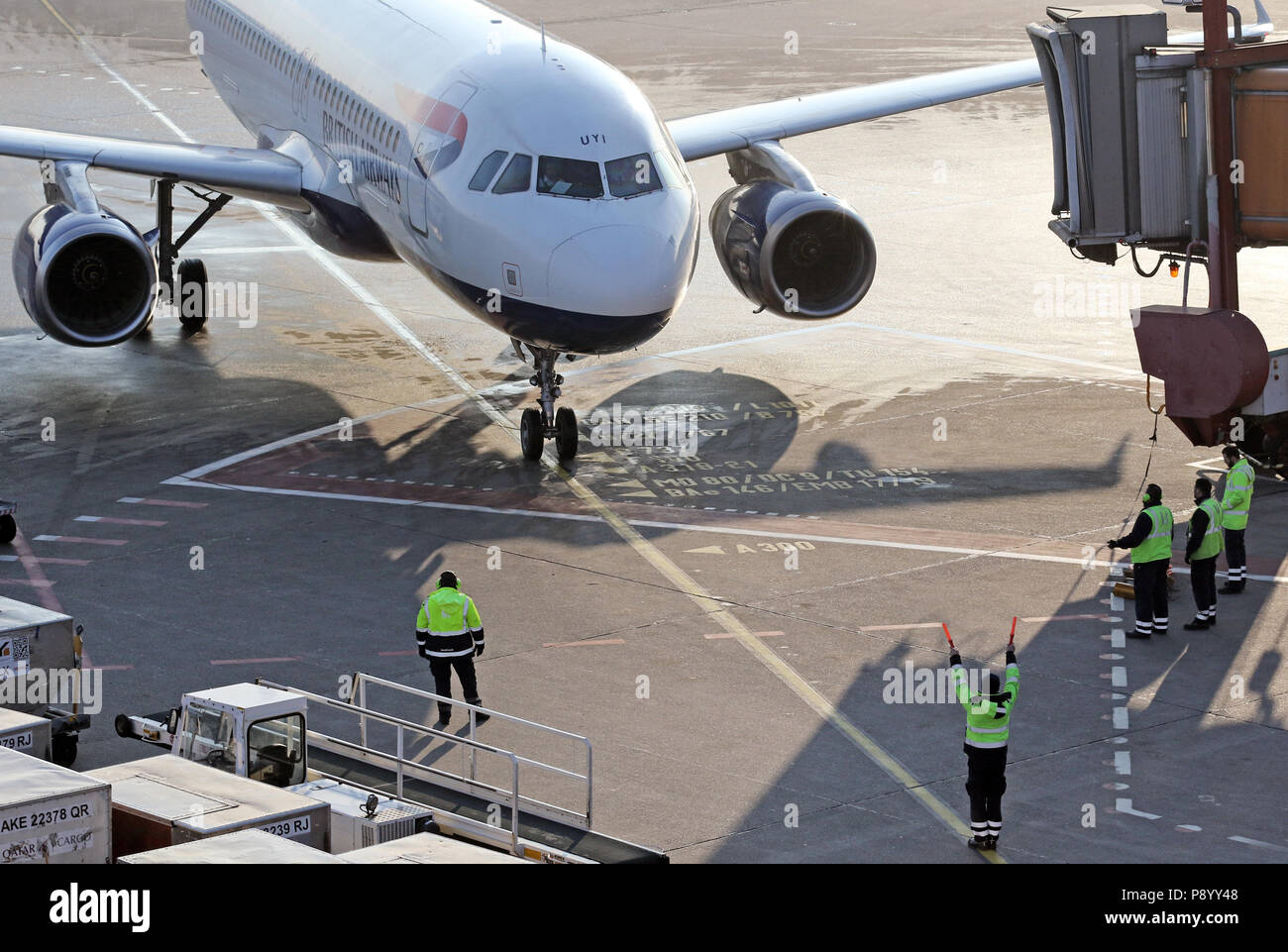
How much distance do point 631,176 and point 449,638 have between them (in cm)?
925

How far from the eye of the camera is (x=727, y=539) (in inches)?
1075

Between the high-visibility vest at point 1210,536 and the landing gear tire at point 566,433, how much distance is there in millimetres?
10401

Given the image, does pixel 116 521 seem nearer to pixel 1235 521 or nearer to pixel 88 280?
pixel 88 280

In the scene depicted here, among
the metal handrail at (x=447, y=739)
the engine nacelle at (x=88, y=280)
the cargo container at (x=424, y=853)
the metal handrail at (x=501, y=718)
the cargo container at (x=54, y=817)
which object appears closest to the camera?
the cargo container at (x=424, y=853)

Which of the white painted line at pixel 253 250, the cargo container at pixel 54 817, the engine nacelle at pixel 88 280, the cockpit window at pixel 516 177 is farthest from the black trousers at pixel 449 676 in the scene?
the white painted line at pixel 253 250

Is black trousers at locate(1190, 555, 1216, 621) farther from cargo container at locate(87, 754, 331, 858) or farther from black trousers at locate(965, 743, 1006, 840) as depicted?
cargo container at locate(87, 754, 331, 858)

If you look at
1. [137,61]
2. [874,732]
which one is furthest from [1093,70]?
[137,61]

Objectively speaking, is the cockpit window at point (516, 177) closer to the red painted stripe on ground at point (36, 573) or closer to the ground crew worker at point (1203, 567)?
the red painted stripe on ground at point (36, 573)

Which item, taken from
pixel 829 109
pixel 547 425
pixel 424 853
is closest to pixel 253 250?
pixel 829 109

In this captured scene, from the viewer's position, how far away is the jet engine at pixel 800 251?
111ft

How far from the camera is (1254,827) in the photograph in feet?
59.5

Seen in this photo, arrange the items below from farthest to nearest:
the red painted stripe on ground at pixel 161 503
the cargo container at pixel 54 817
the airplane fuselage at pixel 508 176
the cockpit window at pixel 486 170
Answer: the red painted stripe on ground at pixel 161 503 → the cockpit window at pixel 486 170 → the airplane fuselage at pixel 508 176 → the cargo container at pixel 54 817
